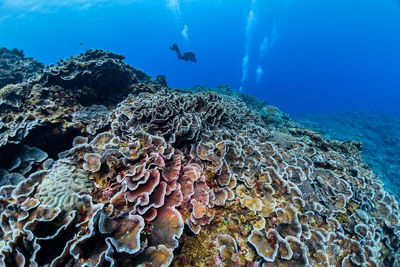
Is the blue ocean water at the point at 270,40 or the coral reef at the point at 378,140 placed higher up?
the blue ocean water at the point at 270,40

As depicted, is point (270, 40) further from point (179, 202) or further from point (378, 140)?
point (179, 202)

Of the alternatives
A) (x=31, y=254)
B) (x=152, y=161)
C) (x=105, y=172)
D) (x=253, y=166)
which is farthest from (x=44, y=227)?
(x=253, y=166)

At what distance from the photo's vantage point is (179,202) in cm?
264

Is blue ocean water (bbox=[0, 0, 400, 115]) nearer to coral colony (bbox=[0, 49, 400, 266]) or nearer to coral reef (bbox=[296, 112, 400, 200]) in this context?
coral reef (bbox=[296, 112, 400, 200])

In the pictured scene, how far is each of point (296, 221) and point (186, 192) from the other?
190 centimetres

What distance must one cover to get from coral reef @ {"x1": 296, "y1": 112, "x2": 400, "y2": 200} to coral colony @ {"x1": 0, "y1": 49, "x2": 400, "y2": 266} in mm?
14462

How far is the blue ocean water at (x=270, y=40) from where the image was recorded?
333 ft

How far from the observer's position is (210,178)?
3.21 meters

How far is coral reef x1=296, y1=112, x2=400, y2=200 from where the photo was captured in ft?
50.2

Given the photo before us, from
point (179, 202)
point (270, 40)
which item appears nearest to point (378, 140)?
point (179, 202)

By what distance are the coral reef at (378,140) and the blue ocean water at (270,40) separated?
61.5m

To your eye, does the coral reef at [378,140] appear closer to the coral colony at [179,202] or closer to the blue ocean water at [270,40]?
the coral colony at [179,202]

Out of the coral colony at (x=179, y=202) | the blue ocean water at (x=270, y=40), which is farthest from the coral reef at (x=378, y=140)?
the blue ocean water at (x=270, y=40)

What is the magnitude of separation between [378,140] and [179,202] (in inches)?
1184
